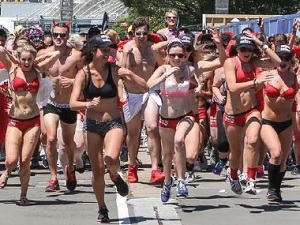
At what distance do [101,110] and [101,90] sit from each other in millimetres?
216

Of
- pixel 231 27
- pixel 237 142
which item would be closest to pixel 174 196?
pixel 237 142

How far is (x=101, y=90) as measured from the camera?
34.1 ft

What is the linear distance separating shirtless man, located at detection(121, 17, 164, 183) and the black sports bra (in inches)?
112

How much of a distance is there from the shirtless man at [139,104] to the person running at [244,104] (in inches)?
77.6

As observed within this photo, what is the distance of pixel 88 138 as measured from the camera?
10.3 metres

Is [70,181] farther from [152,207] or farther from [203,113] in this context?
[203,113]

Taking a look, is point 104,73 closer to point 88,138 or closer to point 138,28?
point 88,138

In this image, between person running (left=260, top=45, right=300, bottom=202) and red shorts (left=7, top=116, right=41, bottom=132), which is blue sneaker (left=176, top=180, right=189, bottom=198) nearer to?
person running (left=260, top=45, right=300, bottom=202)

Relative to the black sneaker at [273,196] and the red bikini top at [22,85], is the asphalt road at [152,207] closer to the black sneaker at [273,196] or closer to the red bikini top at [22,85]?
the black sneaker at [273,196]

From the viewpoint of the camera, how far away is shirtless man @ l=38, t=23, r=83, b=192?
42.1 ft

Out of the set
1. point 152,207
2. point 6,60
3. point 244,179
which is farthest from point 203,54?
point 6,60

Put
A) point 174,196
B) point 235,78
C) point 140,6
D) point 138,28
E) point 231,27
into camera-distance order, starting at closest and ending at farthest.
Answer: point 235,78 → point 174,196 → point 138,28 → point 231,27 → point 140,6

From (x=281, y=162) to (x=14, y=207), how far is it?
10.7 ft

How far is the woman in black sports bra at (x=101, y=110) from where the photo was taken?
33.6ft
